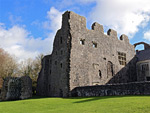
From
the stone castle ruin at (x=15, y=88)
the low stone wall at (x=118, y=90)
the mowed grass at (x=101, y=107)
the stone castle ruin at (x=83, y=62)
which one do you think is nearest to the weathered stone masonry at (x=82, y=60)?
the stone castle ruin at (x=83, y=62)

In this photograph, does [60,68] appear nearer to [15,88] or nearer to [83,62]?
[83,62]

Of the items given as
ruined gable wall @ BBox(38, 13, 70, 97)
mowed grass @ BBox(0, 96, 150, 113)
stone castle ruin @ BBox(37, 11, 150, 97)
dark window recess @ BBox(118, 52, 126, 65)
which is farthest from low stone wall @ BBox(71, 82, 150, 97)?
dark window recess @ BBox(118, 52, 126, 65)

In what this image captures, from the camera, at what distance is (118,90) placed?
1373 centimetres

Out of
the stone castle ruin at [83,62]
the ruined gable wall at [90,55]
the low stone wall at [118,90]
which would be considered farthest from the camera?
the ruined gable wall at [90,55]

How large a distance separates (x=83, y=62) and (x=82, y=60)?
0.97 feet

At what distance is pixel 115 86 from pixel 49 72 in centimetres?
1363

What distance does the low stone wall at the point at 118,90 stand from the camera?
40.9 feet

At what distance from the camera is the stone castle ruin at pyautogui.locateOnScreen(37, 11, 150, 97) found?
1828 centimetres

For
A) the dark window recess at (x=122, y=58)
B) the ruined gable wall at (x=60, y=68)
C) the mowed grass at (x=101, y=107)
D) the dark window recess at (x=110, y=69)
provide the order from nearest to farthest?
1. the mowed grass at (x=101, y=107)
2. the ruined gable wall at (x=60, y=68)
3. the dark window recess at (x=110, y=69)
4. the dark window recess at (x=122, y=58)

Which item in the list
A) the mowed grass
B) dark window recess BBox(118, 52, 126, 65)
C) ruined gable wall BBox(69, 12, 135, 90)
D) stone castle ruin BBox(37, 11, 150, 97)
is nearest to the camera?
the mowed grass

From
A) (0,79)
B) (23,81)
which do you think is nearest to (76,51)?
(23,81)

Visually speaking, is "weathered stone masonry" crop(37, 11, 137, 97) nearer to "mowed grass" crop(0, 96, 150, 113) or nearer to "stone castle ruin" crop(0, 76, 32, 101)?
"stone castle ruin" crop(0, 76, 32, 101)

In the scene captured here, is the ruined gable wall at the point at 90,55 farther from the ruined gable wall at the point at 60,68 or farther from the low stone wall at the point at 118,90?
the low stone wall at the point at 118,90

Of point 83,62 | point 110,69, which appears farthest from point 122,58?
point 83,62
